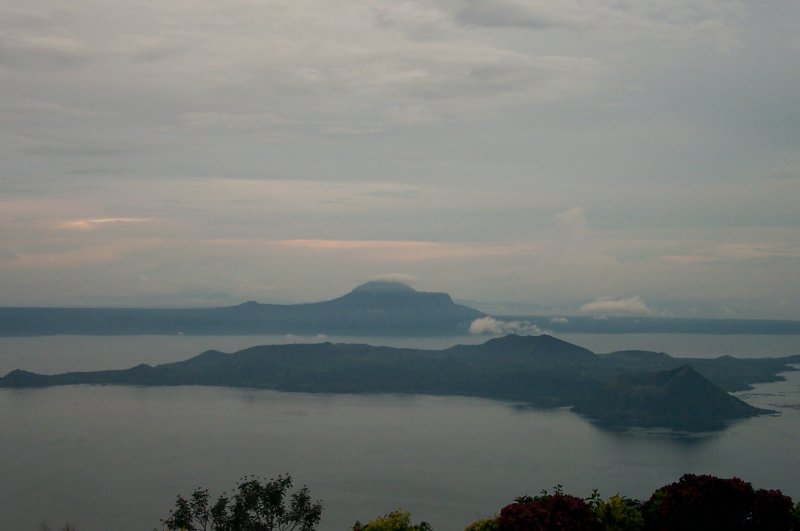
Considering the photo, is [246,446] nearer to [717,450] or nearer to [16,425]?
[16,425]

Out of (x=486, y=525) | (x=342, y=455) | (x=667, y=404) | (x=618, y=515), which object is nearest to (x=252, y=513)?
(x=486, y=525)

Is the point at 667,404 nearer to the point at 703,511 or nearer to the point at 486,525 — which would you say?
the point at 703,511

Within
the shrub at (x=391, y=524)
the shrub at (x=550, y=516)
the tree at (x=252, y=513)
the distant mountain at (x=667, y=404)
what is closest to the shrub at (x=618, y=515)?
the shrub at (x=550, y=516)

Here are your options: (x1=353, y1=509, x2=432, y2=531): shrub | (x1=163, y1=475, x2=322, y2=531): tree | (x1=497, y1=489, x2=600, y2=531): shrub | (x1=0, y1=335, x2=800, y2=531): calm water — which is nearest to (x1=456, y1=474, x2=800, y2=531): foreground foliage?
(x1=497, y1=489, x2=600, y2=531): shrub

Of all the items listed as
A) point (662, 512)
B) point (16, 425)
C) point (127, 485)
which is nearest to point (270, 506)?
point (662, 512)

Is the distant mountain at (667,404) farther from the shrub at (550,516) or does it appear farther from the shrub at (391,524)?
the shrub at (550,516)

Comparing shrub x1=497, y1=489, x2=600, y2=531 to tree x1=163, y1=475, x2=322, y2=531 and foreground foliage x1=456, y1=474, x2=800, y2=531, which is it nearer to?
foreground foliage x1=456, y1=474, x2=800, y2=531
